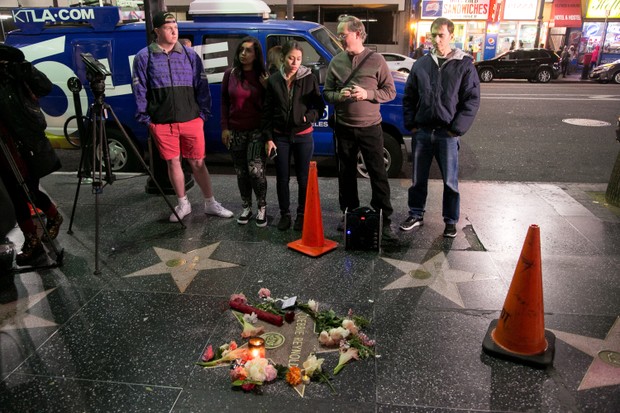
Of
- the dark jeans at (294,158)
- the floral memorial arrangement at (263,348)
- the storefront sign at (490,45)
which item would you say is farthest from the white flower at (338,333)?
the storefront sign at (490,45)

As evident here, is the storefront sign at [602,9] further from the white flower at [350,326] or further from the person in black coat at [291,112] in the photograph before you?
the white flower at [350,326]

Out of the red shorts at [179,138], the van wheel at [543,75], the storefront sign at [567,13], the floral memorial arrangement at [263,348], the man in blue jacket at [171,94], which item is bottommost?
the van wheel at [543,75]

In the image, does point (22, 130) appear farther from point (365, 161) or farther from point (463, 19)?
point (463, 19)

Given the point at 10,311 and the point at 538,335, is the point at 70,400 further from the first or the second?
the point at 538,335

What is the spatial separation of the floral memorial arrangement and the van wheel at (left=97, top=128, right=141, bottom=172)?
4.36 m

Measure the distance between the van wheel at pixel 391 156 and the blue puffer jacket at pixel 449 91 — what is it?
2.22 meters

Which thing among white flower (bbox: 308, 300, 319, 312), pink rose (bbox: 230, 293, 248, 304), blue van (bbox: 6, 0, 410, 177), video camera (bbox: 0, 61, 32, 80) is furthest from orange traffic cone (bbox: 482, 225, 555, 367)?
video camera (bbox: 0, 61, 32, 80)

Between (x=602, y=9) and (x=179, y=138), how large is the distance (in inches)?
1198

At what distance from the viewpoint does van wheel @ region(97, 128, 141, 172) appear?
23.3 feet

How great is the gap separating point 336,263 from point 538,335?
5.99ft

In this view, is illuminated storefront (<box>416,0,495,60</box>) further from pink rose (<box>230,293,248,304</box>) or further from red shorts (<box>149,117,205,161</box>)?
pink rose (<box>230,293,248,304</box>)

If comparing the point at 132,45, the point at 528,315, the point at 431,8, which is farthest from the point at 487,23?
the point at 528,315

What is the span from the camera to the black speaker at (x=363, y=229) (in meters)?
4.51

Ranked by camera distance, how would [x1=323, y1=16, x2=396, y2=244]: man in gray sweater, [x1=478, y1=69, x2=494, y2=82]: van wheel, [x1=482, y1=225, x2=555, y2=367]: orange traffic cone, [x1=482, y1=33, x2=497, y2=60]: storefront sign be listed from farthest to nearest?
[x1=482, y1=33, x2=497, y2=60]: storefront sign
[x1=478, y1=69, x2=494, y2=82]: van wheel
[x1=323, y1=16, x2=396, y2=244]: man in gray sweater
[x1=482, y1=225, x2=555, y2=367]: orange traffic cone
